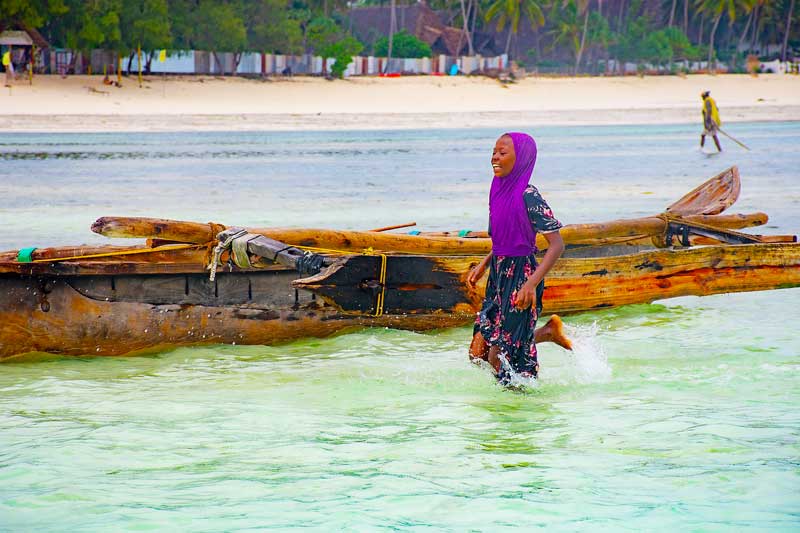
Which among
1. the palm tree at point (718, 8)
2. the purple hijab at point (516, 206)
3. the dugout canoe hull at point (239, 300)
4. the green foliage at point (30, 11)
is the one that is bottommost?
the dugout canoe hull at point (239, 300)

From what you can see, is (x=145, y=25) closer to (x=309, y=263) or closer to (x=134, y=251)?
(x=134, y=251)

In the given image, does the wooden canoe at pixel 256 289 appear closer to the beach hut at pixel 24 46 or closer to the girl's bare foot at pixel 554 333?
the girl's bare foot at pixel 554 333

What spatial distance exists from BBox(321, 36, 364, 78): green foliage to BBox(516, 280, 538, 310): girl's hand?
43.8 meters

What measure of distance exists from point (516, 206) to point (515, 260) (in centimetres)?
28

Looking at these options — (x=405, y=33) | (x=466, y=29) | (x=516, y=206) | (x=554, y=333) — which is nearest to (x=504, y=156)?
(x=516, y=206)

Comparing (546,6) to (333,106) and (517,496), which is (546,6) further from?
(517,496)

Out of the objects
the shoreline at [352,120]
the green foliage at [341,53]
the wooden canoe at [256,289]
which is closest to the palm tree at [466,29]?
the green foliage at [341,53]

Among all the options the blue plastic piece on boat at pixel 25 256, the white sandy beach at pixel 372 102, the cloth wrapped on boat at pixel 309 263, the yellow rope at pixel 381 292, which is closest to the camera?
the cloth wrapped on boat at pixel 309 263

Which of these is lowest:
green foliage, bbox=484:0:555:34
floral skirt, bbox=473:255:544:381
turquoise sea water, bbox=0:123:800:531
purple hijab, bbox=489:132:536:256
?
turquoise sea water, bbox=0:123:800:531

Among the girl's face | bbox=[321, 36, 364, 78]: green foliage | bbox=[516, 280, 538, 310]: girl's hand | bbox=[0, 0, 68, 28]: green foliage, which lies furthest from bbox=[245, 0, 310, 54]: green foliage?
bbox=[516, 280, 538, 310]: girl's hand

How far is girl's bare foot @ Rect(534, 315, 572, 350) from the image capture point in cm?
534

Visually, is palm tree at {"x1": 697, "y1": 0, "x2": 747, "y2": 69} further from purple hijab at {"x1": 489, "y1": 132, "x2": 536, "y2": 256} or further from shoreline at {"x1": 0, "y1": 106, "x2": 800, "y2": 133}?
purple hijab at {"x1": 489, "y1": 132, "x2": 536, "y2": 256}

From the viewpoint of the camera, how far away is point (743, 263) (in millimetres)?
7652

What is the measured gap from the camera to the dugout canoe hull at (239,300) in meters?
6.14
